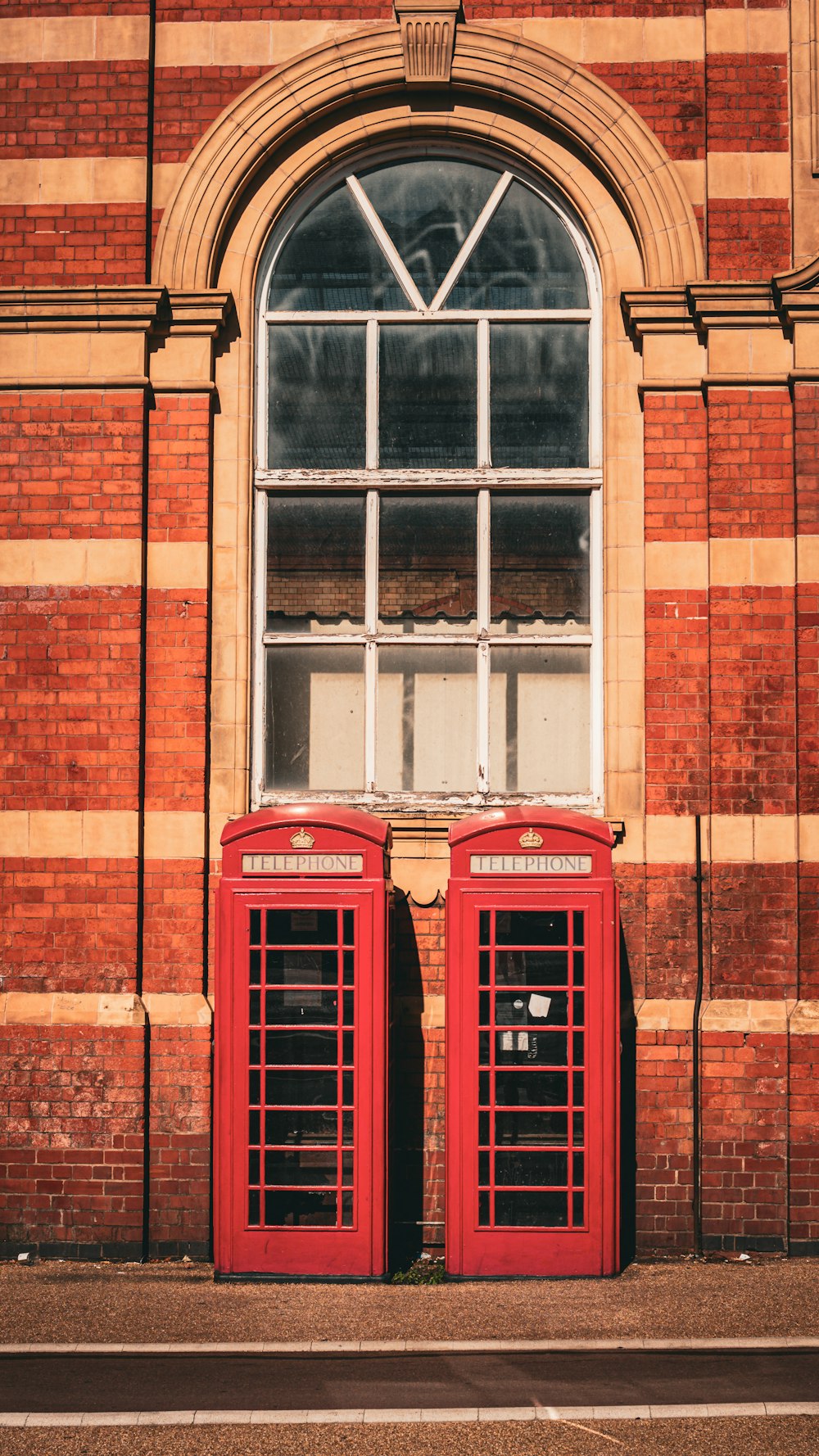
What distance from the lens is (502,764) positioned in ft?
26.7

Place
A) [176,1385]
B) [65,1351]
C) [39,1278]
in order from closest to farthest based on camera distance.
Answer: [176,1385] < [65,1351] < [39,1278]

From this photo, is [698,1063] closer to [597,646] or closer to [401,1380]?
[597,646]

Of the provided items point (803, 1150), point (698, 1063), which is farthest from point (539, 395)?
point (803, 1150)

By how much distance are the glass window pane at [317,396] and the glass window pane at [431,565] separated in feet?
1.67

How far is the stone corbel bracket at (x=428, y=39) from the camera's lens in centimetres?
803

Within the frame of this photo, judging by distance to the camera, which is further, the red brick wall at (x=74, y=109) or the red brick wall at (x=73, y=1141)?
the red brick wall at (x=74, y=109)

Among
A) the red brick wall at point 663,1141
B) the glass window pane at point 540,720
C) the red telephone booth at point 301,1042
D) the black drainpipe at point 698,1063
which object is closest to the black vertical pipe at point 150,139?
the glass window pane at point 540,720

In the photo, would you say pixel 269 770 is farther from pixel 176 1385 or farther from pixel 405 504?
pixel 176 1385

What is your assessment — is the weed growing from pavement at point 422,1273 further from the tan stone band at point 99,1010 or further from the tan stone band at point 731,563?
the tan stone band at point 731,563

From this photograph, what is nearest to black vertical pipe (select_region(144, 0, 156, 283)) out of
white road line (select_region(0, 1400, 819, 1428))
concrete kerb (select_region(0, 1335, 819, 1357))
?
concrete kerb (select_region(0, 1335, 819, 1357))

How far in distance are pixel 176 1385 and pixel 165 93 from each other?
722 cm

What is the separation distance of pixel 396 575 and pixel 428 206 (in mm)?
2372

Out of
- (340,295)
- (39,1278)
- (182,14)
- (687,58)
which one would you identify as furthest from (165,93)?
(39,1278)

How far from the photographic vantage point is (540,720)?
26.7 ft
